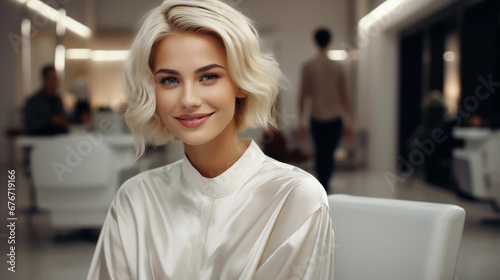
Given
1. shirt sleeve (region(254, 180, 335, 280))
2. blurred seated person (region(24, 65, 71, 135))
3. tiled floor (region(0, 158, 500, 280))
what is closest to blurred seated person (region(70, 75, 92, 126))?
blurred seated person (region(24, 65, 71, 135))

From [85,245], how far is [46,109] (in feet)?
3.13

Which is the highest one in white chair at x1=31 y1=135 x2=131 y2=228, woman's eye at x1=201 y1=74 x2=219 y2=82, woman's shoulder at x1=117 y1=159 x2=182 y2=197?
woman's eye at x1=201 y1=74 x2=219 y2=82

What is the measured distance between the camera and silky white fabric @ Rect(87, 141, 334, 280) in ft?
2.74

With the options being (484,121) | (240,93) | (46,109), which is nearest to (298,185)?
(240,93)

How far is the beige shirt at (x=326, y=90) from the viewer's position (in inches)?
102

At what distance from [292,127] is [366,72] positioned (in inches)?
40.4

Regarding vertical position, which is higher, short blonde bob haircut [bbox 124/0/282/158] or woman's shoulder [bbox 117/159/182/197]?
short blonde bob haircut [bbox 124/0/282/158]

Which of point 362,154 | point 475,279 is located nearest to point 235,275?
point 475,279

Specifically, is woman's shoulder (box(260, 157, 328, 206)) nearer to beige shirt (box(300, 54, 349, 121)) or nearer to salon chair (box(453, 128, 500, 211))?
beige shirt (box(300, 54, 349, 121))

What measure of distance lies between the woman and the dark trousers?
1.70m

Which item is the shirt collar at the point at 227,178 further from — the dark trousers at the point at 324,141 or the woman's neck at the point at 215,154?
the dark trousers at the point at 324,141

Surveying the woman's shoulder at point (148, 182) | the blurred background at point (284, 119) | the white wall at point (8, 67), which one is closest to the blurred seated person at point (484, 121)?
the blurred background at point (284, 119)

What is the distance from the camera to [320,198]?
0.85m

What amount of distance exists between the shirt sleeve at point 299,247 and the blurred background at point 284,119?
5.36 feet
